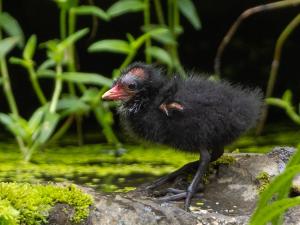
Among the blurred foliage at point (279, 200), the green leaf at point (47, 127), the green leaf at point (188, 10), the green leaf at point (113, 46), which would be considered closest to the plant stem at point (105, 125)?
the green leaf at point (47, 127)

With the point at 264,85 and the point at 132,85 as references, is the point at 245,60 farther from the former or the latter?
the point at 132,85

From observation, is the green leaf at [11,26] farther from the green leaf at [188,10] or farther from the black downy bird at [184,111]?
the black downy bird at [184,111]

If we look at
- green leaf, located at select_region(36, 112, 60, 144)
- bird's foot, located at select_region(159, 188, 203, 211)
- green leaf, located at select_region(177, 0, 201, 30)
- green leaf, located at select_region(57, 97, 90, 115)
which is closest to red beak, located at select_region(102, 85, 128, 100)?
bird's foot, located at select_region(159, 188, 203, 211)

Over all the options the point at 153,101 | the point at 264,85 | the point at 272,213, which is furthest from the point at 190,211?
the point at 264,85

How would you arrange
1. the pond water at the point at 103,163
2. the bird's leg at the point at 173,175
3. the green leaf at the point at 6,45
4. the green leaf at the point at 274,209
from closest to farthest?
1. the green leaf at the point at 274,209
2. the bird's leg at the point at 173,175
3. the pond water at the point at 103,163
4. the green leaf at the point at 6,45

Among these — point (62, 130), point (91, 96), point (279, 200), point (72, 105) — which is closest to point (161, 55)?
point (91, 96)

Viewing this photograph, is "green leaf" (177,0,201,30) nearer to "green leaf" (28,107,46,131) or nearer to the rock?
"green leaf" (28,107,46,131)

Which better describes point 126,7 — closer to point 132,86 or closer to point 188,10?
point 188,10
